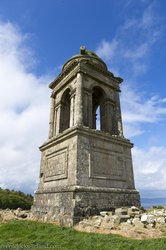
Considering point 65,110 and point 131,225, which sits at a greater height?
point 65,110

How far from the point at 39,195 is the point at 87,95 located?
5.89 m

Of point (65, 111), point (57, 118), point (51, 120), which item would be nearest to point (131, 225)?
point (57, 118)

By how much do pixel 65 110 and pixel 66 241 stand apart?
8.08 meters

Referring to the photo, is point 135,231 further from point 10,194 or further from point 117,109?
point 10,194

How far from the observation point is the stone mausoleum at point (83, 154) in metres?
8.41

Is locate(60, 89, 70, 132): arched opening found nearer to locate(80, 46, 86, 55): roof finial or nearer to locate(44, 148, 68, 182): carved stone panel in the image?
locate(44, 148, 68, 182): carved stone panel

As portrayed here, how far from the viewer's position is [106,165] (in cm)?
973

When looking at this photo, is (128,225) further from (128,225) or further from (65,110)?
(65,110)

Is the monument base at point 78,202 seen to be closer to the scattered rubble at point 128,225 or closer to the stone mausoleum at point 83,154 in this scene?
the stone mausoleum at point 83,154

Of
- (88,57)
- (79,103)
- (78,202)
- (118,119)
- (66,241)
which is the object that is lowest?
(66,241)

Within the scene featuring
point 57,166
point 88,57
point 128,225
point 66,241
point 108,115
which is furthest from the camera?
point 88,57

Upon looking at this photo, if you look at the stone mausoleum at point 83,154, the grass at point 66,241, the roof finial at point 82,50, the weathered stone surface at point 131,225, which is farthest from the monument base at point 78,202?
the roof finial at point 82,50

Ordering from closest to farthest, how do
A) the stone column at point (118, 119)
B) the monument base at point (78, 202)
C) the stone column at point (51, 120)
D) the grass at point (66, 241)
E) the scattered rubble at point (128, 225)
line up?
the grass at point (66, 241) → the scattered rubble at point (128, 225) → the monument base at point (78, 202) → the stone column at point (118, 119) → the stone column at point (51, 120)

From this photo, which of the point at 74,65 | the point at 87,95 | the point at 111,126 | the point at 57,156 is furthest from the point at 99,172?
the point at 74,65
